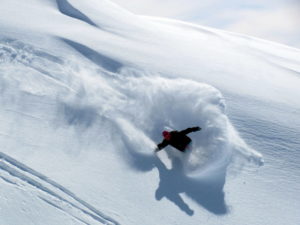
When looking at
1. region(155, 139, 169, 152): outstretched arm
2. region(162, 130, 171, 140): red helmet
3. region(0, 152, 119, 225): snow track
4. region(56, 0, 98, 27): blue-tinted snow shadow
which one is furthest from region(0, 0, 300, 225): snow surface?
region(56, 0, 98, 27): blue-tinted snow shadow

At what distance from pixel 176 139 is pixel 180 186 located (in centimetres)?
85

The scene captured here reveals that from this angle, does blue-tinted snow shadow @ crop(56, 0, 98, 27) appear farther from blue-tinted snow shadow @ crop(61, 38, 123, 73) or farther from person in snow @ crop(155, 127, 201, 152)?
person in snow @ crop(155, 127, 201, 152)

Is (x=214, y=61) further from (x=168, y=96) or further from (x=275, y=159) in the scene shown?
(x=275, y=159)

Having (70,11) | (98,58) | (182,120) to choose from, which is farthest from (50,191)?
(70,11)

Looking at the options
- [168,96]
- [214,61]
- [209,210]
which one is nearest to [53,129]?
[168,96]

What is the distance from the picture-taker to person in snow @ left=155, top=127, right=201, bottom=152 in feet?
19.1

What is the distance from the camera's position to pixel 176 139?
584cm

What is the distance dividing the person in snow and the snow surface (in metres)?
0.24

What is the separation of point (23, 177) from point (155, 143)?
2418 mm

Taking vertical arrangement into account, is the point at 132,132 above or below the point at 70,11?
below

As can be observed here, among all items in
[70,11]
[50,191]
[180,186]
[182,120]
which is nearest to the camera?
[50,191]

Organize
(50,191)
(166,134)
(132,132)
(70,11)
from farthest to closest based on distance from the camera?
(70,11) → (132,132) → (166,134) → (50,191)

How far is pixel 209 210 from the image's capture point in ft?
17.3

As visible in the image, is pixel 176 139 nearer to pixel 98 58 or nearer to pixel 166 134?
pixel 166 134
